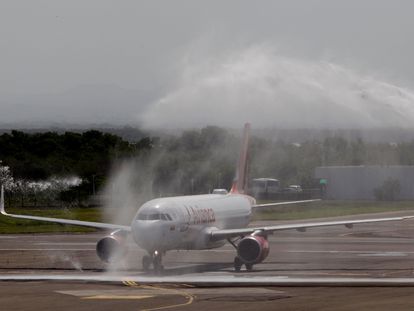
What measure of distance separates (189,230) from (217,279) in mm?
6375

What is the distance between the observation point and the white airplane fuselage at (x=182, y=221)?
50.5 meters

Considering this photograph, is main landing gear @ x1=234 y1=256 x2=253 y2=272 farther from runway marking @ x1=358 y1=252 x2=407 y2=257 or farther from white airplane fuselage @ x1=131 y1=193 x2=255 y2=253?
runway marking @ x1=358 y1=252 x2=407 y2=257

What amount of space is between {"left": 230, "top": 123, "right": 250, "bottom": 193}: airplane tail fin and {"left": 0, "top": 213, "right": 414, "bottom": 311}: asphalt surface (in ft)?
14.1

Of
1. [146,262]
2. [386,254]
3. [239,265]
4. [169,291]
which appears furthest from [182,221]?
[386,254]

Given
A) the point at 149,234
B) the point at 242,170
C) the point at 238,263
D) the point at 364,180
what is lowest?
the point at 238,263

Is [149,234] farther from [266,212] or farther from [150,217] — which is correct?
[266,212]

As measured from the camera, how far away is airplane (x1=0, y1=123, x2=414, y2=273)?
50594 millimetres

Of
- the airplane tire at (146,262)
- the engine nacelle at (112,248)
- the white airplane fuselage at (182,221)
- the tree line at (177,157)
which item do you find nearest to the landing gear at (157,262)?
the white airplane fuselage at (182,221)

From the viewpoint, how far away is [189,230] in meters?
52.8

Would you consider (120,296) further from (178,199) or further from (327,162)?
(327,162)

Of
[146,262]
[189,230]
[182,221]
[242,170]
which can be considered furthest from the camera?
[242,170]

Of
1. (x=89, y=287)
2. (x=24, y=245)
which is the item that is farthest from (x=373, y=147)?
(x=89, y=287)

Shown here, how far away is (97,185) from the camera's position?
340 feet

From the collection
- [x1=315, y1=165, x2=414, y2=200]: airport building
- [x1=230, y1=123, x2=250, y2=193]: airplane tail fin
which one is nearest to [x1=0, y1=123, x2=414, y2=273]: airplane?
[x1=230, y1=123, x2=250, y2=193]: airplane tail fin
